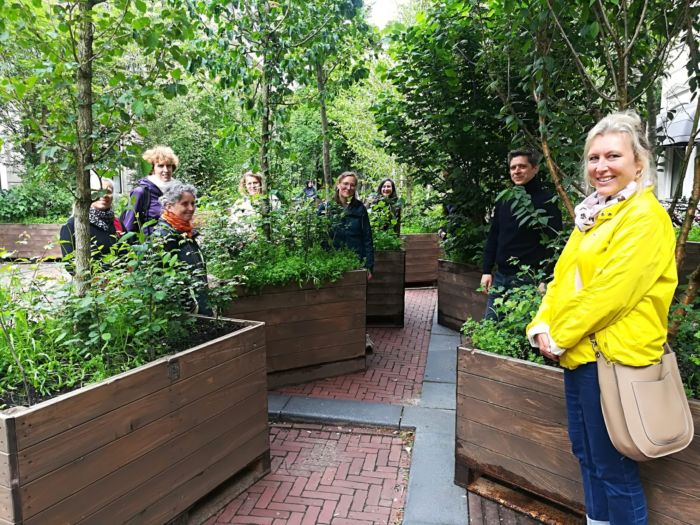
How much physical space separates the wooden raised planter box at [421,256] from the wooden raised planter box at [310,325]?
460 cm

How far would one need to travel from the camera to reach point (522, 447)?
2.74 m

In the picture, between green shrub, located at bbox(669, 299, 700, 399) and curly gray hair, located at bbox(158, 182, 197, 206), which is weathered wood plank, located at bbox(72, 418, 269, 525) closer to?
curly gray hair, located at bbox(158, 182, 197, 206)

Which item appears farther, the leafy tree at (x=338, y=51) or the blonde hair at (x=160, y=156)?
the leafy tree at (x=338, y=51)

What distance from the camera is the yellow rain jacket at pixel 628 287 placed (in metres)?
1.86

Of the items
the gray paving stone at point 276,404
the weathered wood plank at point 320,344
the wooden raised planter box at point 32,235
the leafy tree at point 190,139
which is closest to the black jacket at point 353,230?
the weathered wood plank at point 320,344

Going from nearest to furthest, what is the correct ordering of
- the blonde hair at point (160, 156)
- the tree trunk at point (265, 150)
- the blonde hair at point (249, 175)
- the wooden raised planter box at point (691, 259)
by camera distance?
the blonde hair at point (160, 156) < the tree trunk at point (265, 150) < the blonde hair at point (249, 175) < the wooden raised planter box at point (691, 259)

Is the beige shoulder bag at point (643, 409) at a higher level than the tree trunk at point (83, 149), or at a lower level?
lower

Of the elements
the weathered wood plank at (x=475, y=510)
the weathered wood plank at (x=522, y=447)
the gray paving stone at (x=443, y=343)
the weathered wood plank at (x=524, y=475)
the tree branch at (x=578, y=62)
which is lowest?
the weathered wood plank at (x=475, y=510)

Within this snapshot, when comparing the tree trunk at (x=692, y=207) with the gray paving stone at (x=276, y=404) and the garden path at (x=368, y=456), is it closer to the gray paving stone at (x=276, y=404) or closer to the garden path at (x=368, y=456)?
the garden path at (x=368, y=456)

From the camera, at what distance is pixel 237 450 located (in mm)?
3064

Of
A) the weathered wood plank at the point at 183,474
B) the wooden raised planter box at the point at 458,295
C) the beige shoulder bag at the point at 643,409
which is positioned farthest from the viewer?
the wooden raised planter box at the point at 458,295

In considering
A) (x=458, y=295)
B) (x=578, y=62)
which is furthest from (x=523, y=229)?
(x=458, y=295)

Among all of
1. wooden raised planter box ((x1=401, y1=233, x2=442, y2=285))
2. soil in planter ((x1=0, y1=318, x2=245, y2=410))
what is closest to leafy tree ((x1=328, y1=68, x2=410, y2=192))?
wooden raised planter box ((x1=401, y1=233, x2=442, y2=285))

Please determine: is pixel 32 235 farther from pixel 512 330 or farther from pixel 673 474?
pixel 673 474
